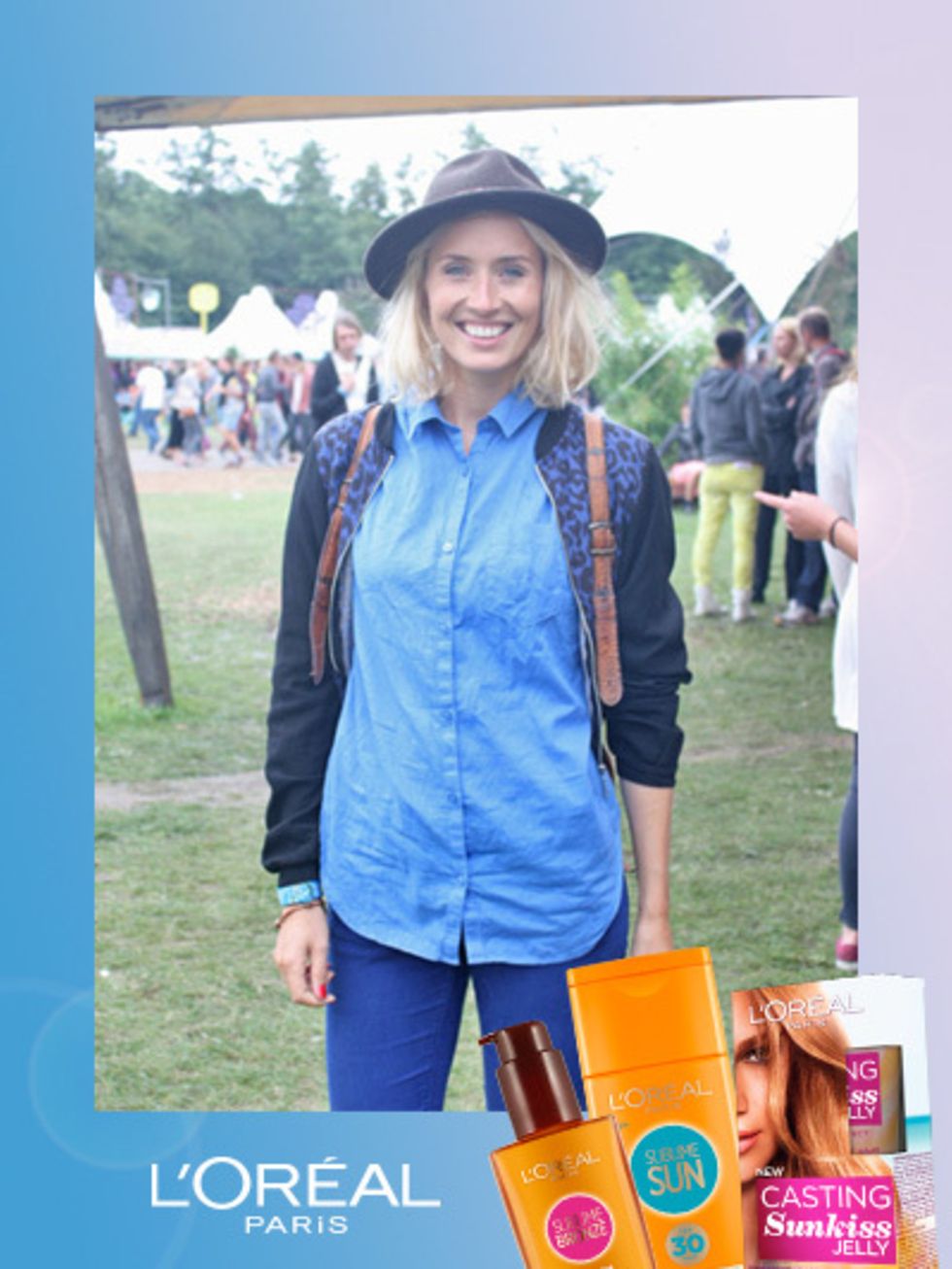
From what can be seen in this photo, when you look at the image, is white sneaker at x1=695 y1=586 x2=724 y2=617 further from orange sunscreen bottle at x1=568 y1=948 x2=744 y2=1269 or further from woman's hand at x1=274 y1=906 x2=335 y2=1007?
orange sunscreen bottle at x1=568 y1=948 x2=744 y2=1269

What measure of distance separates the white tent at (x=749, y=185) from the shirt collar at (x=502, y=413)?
0.78 feet

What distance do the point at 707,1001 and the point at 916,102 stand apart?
1287 millimetres

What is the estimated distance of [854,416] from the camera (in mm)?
2000

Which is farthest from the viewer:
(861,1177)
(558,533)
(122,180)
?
(122,180)

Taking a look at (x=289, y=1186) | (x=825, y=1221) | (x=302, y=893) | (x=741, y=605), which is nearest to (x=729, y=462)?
(x=741, y=605)

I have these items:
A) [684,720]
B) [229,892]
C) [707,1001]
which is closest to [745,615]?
[684,720]

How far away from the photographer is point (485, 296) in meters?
1.91

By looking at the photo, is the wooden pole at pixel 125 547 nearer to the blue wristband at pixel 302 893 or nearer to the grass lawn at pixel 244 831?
the grass lawn at pixel 244 831

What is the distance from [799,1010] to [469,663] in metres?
0.87

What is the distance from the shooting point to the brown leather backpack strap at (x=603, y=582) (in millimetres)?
1914

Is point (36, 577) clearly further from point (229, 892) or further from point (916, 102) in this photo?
point (916, 102)

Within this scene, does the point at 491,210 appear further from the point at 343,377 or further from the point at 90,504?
the point at 90,504

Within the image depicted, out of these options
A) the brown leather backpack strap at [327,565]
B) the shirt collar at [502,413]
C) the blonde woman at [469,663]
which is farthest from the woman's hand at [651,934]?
the shirt collar at [502,413]

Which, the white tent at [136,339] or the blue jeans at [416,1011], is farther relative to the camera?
the white tent at [136,339]
